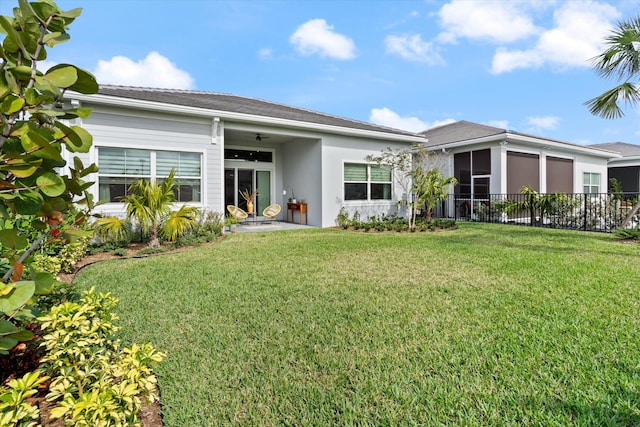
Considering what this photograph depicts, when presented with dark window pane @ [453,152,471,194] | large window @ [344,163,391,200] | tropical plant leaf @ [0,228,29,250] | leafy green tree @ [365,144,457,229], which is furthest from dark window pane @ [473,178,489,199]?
tropical plant leaf @ [0,228,29,250]

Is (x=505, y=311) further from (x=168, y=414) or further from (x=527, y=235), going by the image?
(x=527, y=235)

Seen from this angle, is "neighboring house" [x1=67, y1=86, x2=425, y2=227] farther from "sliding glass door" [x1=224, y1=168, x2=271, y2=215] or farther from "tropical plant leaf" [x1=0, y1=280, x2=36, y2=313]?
"tropical plant leaf" [x1=0, y1=280, x2=36, y2=313]

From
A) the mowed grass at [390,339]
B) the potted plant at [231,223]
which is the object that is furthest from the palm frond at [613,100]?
the potted plant at [231,223]

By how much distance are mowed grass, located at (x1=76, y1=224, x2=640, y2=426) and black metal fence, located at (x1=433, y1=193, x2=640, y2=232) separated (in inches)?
267

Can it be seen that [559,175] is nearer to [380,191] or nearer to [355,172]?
[380,191]

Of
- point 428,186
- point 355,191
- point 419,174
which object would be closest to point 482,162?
point 428,186

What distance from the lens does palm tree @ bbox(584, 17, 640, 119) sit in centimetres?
834

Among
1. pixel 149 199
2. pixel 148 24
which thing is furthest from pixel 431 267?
pixel 148 24

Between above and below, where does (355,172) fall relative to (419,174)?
above

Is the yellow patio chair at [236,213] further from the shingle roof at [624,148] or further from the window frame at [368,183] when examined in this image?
the shingle roof at [624,148]

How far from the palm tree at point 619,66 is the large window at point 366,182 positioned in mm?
7057

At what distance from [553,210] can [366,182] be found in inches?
284

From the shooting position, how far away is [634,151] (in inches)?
877

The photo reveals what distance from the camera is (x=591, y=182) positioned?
1939cm
